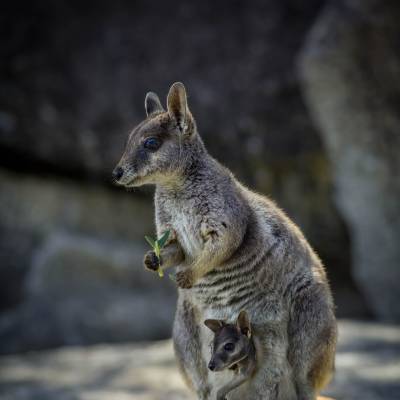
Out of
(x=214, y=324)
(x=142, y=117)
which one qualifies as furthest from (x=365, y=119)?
(x=214, y=324)

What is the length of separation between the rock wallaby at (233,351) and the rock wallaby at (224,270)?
65 mm

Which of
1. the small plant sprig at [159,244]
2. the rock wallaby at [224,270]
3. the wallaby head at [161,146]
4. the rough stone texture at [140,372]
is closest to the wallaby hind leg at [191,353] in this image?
the rock wallaby at [224,270]

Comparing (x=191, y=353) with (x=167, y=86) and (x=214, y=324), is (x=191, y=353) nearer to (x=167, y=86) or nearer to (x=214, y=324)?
(x=214, y=324)

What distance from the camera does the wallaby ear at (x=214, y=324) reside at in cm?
485

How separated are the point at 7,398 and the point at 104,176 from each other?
4.06 m

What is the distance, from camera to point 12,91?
10578 mm

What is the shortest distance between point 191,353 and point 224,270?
1.99 feet

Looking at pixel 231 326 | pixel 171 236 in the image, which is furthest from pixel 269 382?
pixel 171 236

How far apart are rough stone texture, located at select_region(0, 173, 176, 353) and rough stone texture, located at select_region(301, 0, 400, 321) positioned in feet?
8.76

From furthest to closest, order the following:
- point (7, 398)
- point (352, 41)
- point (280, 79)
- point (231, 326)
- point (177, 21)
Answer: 1. point (177, 21)
2. point (280, 79)
3. point (352, 41)
4. point (7, 398)
5. point (231, 326)

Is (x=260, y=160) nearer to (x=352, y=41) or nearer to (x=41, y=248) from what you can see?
(x=352, y=41)

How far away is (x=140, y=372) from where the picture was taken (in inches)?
306

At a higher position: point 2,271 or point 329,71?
point 329,71

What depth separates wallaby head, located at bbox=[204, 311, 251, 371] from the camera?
186 inches
